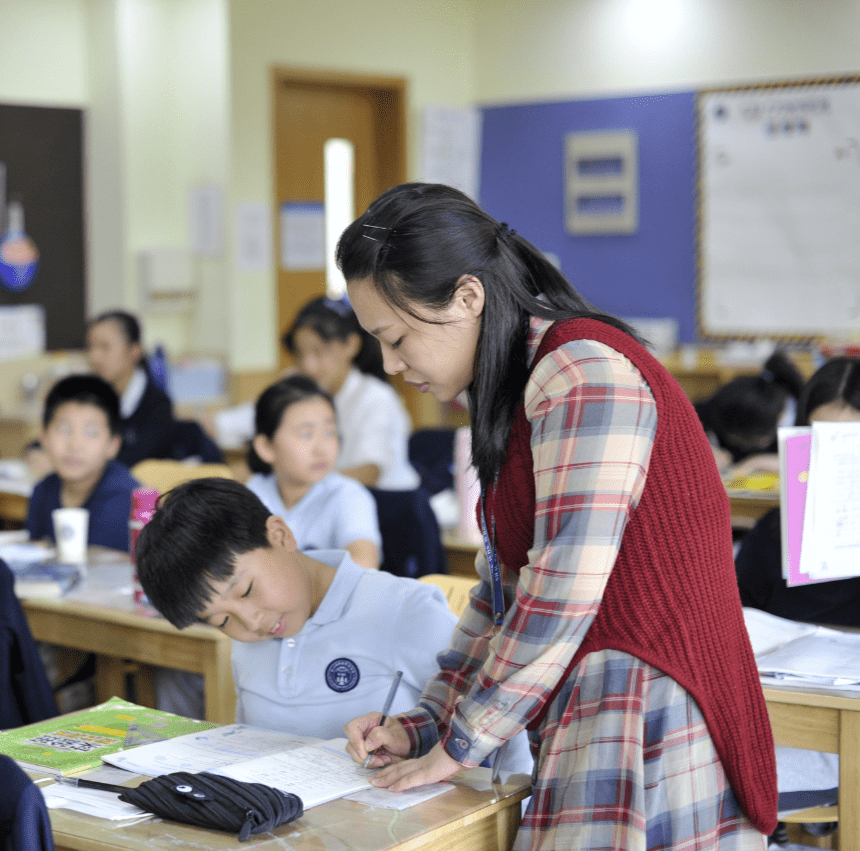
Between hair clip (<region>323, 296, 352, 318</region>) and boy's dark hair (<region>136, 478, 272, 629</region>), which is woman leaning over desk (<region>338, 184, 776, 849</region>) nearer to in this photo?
boy's dark hair (<region>136, 478, 272, 629</region>)

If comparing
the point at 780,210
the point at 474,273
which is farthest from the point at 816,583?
the point at 780,210

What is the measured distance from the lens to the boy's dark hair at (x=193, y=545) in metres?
1.54

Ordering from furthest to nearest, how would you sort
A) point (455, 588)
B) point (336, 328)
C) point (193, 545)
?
point (336, 328) → point (455, 588) → point (193, 545)

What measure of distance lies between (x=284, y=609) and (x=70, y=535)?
4.54 ft

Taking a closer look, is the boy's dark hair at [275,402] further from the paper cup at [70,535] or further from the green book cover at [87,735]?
the green book cover at [87,735]

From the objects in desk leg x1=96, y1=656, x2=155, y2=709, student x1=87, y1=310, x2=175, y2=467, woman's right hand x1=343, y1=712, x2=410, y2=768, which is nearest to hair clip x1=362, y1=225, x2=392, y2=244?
woman's right hand x1=343, y1=712, x2=410, y2=768

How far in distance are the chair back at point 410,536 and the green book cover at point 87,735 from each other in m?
1.26

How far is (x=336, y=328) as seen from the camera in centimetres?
388

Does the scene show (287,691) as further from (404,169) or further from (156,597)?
(404,169)

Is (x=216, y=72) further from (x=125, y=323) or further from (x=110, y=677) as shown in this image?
(x=110, y=677)

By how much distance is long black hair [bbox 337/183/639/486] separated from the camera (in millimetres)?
1172

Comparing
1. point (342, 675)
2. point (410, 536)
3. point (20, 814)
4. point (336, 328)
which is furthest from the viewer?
point (336, 328)

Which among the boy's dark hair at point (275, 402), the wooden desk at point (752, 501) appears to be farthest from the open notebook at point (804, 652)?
the boy's dark hair at point (275, 402)

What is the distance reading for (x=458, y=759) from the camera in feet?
3.97
